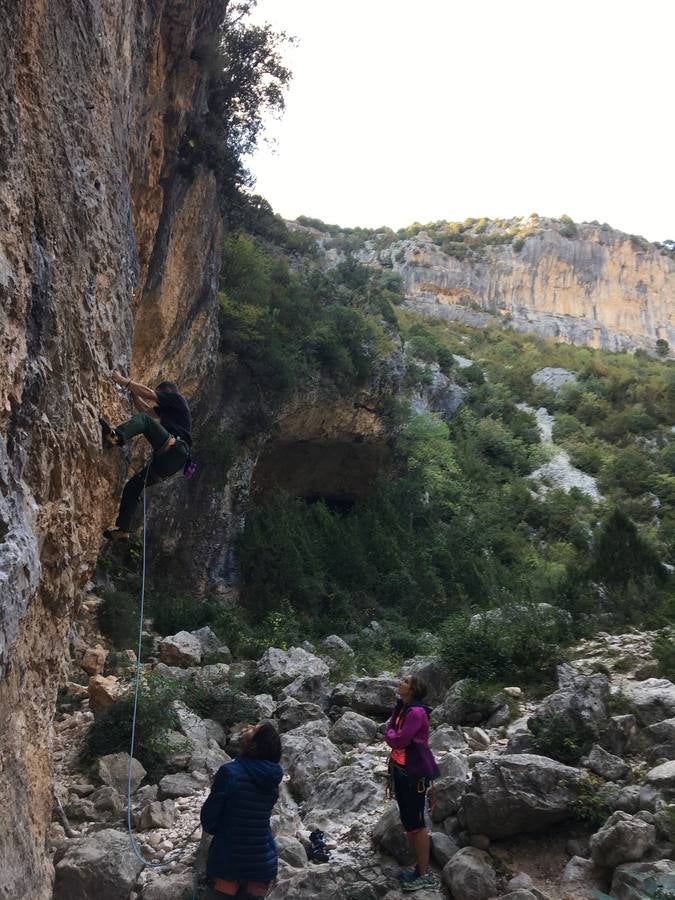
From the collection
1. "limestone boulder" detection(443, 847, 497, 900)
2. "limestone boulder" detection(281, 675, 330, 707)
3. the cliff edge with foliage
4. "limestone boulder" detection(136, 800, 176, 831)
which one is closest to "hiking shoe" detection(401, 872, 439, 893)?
"limestone boulder" detection(443, 847, 497, 900)

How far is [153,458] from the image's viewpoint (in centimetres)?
603

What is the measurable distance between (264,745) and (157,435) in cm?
283

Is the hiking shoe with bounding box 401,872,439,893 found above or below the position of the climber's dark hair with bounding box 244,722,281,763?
below

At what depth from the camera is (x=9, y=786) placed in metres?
3.63

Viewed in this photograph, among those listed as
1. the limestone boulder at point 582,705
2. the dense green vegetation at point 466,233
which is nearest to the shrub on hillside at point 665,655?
the limestone boulder at point 582,705

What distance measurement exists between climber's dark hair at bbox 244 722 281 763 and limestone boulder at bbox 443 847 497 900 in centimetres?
173

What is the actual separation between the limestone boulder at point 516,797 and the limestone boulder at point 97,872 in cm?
231

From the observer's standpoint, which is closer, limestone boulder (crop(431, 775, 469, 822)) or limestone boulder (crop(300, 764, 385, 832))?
limestone boulder (crop(431, 775, 469, 822))

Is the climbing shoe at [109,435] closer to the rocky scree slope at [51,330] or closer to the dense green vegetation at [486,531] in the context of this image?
the rocky scree slope at [51,330]

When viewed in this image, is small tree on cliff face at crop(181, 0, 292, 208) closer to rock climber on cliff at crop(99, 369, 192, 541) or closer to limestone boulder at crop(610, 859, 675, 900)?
rock climber on cliff at crop(99, 369, 192, 541)

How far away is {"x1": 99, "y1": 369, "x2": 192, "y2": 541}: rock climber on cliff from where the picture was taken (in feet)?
19.0

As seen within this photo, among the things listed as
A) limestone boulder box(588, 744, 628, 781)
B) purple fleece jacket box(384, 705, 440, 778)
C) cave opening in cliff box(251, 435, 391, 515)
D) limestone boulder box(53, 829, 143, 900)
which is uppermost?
cave opening in cliff box(251, 435, 391, 515)

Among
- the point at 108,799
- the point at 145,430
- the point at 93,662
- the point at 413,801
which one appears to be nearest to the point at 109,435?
the point at 145,430

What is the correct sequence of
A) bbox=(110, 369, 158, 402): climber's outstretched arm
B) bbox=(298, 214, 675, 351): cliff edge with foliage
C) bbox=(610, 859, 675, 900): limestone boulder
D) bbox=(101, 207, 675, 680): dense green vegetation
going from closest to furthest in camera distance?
bbox=(610, 859, 675, 900): limestone boulder
bbox=(110, 369, 158, 402): climber's outstretched arm
bbox=(101, 207, 675, 680): dense green vegetation
bbox=(298, 214, 675, 351): cliff edge with foliage
